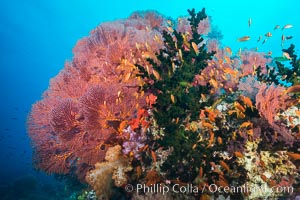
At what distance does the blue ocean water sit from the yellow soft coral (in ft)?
291

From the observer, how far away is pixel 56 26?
140 metres

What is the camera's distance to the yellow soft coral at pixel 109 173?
4695 mm

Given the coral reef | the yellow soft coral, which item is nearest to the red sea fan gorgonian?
the coral reef

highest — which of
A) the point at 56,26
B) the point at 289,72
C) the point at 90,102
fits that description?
the point at 56,26

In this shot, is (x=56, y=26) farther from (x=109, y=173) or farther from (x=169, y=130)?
(x=169, y=130)

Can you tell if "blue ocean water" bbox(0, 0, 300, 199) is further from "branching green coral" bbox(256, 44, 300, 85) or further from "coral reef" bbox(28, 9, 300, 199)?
"coral reef" bbox(28, 9, 300, 199)

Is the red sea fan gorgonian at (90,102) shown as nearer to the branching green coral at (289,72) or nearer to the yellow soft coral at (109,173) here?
the yellow soft coral at (109,173)

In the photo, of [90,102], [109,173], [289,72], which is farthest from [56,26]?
[289,72]

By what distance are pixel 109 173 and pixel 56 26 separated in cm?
15422

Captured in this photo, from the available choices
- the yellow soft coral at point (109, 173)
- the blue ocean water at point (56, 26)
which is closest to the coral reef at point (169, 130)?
the yellow soft coral at point (109, 173)

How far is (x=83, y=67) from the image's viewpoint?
707 cm

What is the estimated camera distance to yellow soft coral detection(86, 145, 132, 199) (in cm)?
470

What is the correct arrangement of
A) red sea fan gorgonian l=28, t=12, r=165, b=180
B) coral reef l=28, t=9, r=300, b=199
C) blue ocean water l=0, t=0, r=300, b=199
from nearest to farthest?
coral reef l=28, t=9, r=300, b=199
red sea fan gorgonian l=28, t=12, r=165, b=180
blue ocean water l=0, t=0, r=300, b=199

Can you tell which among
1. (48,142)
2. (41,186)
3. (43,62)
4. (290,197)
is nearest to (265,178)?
(290,197)
